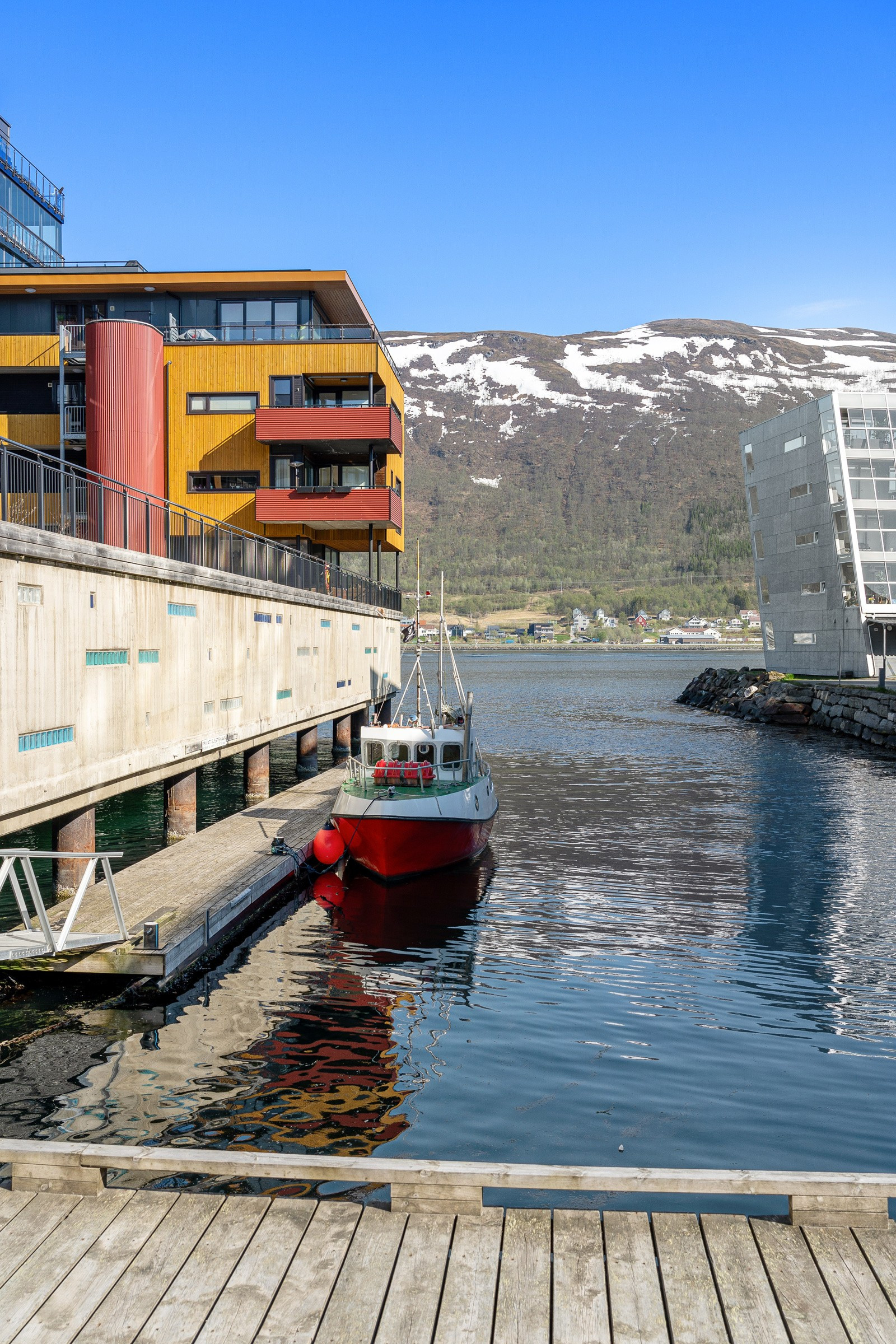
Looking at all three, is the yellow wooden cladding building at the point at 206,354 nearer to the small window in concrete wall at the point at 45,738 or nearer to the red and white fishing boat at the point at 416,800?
the red and white fishing boat at the point at 416,800

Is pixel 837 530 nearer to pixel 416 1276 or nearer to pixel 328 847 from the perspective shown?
pixel 328 847

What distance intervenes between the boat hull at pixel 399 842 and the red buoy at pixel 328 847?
6.4 inches

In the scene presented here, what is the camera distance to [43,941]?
52.0 ft

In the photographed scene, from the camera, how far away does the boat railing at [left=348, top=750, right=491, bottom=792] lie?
28.5 meters

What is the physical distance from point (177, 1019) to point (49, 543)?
7.59 m

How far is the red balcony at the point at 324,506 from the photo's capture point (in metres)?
48.0

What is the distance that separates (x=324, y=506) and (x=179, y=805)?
2454cm

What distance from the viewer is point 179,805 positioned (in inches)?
1045

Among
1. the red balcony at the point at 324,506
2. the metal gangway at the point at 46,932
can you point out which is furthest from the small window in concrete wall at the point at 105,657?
the red balcony at the point at 324,506

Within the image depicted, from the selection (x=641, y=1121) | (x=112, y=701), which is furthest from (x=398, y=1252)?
(x=112, y=701)

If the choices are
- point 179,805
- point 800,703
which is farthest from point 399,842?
point 800,703

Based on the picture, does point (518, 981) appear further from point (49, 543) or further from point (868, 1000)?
point (49, 543)

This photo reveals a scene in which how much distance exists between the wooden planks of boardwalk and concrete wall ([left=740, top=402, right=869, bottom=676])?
78.9 meters

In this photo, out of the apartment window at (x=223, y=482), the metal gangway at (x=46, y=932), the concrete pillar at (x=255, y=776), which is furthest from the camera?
the apartment window at (x=223, y=482)
